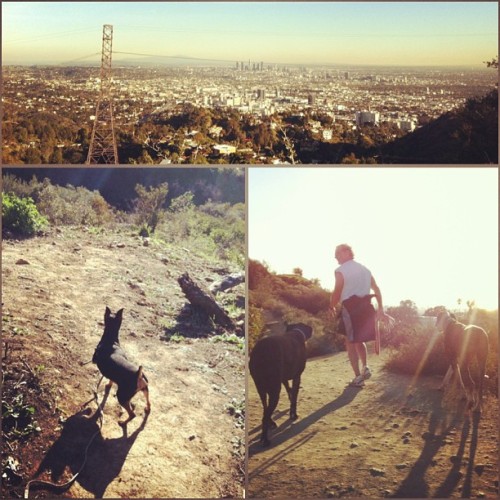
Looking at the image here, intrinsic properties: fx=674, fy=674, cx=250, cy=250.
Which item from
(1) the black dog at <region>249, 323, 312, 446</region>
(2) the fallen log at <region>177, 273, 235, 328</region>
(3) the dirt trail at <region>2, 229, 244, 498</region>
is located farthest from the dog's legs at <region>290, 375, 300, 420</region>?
(2) the fallen log at <region>177, 273, 235, 328</region>

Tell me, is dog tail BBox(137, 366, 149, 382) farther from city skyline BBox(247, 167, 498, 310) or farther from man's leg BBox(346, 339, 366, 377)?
man's leg BBox(346, 339, 366, 377)

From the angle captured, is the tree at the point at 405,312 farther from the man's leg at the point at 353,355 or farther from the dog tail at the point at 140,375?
the dog tail at the point at 140,375

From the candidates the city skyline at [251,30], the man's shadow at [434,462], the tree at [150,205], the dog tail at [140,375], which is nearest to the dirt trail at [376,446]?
the man's shadow at [434,462]

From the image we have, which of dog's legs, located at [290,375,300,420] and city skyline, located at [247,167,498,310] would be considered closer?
dog's legs, located at [290,375,300,420]

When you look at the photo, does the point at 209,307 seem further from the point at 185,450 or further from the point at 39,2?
the point at 39,2

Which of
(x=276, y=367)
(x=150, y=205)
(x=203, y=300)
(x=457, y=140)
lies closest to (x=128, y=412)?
(x=203, y=300)

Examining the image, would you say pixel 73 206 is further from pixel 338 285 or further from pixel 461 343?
pixel 461 343
